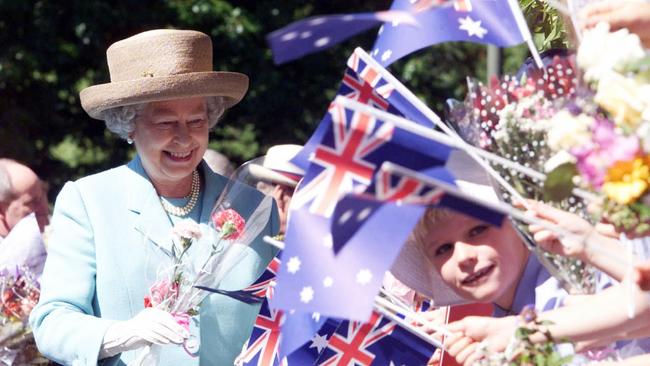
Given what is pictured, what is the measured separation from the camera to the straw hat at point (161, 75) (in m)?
4.42

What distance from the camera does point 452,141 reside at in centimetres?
288

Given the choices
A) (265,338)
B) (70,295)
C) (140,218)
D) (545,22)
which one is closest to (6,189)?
(140,218)

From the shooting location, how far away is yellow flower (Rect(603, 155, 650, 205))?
103 inches

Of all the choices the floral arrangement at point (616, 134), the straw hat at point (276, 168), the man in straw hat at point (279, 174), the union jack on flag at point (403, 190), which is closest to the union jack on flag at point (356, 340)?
the union jack on flag at point (403, 190)

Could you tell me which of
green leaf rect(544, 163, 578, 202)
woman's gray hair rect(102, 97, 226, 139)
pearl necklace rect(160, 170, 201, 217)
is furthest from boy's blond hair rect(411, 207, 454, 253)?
woman's gray hair rect(102, 97, 226, 139)

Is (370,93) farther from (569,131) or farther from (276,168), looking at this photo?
(276,168)

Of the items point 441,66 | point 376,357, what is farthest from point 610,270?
point 441,66

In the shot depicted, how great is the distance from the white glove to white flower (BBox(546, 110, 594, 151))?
1678mm

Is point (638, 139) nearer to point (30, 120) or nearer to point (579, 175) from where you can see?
point (579, 175)

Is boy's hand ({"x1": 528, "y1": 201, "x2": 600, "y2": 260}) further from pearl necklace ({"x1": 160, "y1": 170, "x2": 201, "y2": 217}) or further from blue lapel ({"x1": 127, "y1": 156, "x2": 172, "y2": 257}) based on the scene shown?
pearl necklace ({"x1": 160, "y1": 170, "x2": 201, "y2": 217})

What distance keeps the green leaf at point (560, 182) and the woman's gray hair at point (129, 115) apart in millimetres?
2002

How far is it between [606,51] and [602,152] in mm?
235

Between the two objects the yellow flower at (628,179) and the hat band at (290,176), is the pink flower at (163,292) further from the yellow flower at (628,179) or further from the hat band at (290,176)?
the yellow flower at (628,179)

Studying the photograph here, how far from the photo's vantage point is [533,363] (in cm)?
283
